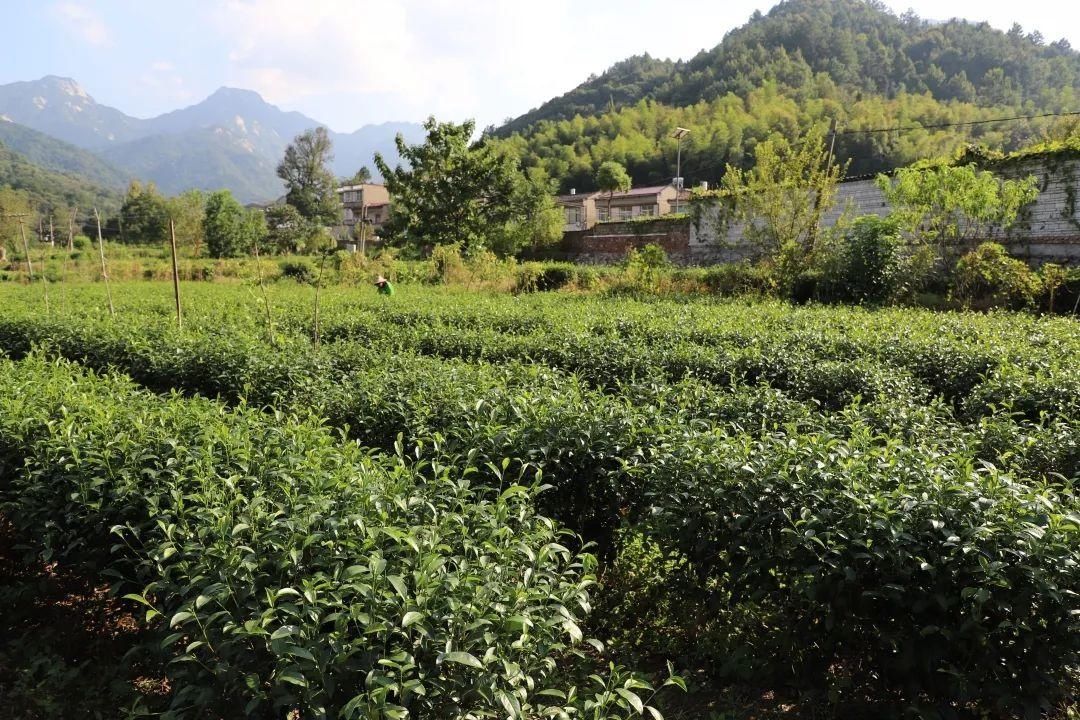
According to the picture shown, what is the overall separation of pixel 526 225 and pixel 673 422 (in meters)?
29.7

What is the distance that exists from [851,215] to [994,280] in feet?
18.9

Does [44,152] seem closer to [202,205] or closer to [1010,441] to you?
[202,205]

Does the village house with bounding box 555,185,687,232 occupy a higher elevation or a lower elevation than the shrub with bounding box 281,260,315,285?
higher

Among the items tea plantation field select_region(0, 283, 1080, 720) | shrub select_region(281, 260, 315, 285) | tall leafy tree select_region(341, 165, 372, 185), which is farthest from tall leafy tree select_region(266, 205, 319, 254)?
tea plantation field select_region(0, 283, 1080, 720)

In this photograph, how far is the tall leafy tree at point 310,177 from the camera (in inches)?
2741

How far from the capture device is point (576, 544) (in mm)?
3932

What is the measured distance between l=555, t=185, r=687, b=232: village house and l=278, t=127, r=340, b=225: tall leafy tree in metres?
31.1

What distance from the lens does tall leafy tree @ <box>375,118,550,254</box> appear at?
31328 millimetres

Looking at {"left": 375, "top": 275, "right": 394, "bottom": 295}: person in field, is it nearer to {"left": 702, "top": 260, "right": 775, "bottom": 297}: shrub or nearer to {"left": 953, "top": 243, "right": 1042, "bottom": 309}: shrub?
{"left": 702, "top": 260, "right": 775, "bottom": 297}: shrub

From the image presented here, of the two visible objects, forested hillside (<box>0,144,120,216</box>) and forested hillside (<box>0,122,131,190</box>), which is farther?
forested hillside (<box>0,122,131,190</box>)

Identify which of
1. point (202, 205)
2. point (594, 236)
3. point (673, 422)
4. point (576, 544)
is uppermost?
point (202, 205)

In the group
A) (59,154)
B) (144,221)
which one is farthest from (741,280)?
(59,154)

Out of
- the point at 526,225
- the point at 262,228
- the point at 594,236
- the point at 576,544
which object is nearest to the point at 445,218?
the point at 526,225

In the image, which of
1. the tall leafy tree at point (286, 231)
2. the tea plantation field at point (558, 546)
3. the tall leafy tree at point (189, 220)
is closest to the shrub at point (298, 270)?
the tall leafy tree at point (286, 231)
